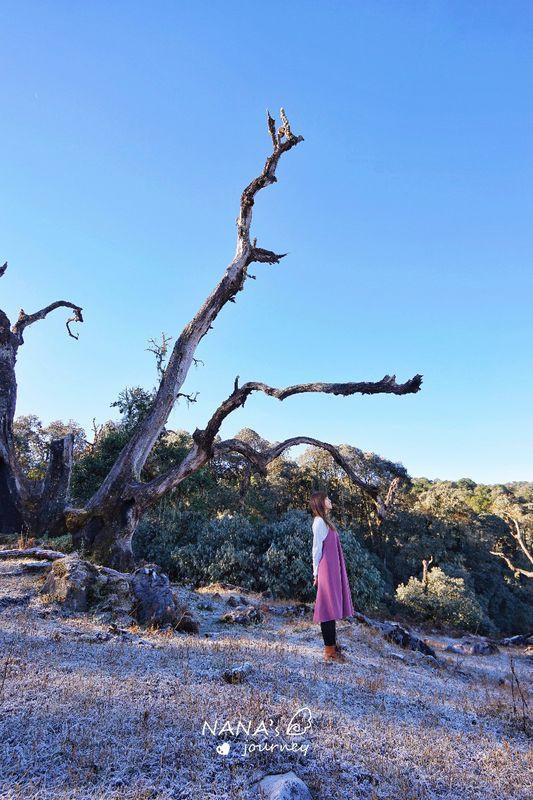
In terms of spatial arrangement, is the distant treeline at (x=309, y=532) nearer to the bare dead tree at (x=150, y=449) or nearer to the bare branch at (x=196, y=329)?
the bare dead tree at (x=150, y=449)

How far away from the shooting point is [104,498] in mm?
9992

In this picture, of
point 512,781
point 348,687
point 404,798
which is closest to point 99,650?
point 348,687

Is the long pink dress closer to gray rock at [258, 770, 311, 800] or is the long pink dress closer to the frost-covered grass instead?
the frost-covered grass

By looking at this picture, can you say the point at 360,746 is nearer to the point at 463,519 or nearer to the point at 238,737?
the point at 238,737

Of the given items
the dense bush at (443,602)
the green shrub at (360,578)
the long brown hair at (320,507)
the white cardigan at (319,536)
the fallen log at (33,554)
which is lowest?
the dense bush at (443,602)

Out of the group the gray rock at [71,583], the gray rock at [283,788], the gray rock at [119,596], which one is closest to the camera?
the gray rock at [283,788]

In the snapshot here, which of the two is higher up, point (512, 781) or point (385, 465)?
point (385, 465)

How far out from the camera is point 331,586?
5.66m

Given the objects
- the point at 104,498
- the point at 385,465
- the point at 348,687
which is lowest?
the point at 348,687

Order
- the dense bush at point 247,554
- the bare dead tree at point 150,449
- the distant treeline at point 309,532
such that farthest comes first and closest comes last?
1. the distant treeline at point 309,532
2. the dense bush at point 247,554
3. the bare dead tree at point 150,449

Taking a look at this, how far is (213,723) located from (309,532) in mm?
13304

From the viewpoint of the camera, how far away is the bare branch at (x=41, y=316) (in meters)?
12.8

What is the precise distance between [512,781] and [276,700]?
1717mm

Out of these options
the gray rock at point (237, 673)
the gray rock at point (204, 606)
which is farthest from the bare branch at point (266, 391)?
the gray rock at point (237, 673)
